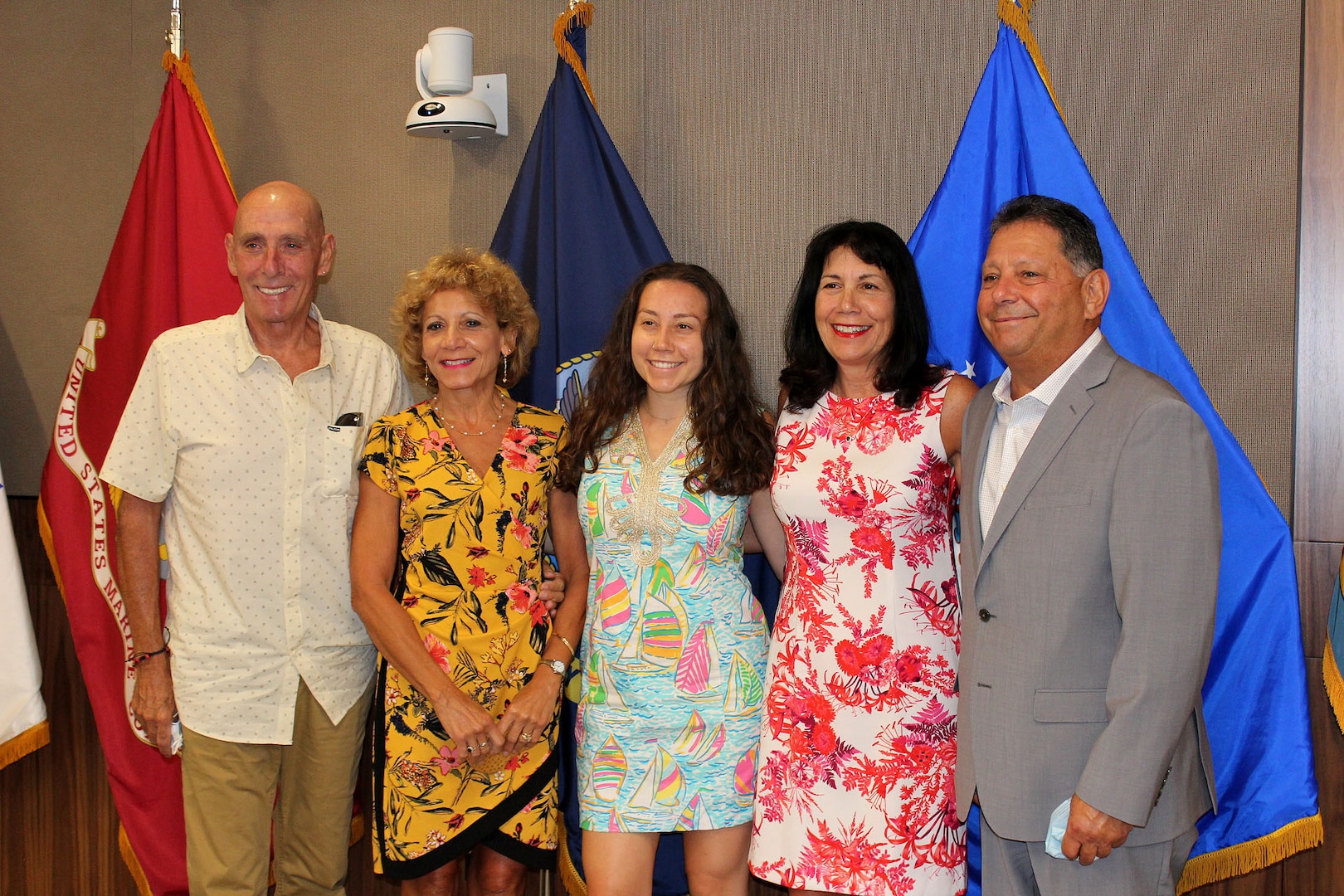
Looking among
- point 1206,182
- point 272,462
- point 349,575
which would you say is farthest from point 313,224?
point 1206,182

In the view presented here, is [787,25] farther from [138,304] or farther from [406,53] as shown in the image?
[138,304]

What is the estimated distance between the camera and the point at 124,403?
3049mm

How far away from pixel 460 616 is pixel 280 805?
0.79 metres

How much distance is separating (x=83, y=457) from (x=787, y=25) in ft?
7.56

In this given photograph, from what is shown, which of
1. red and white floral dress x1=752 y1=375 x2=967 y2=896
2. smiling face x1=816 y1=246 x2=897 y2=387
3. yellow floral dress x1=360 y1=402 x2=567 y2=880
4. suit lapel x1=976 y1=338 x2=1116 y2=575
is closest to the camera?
suit lapel x1=976 y1=338 x2=1116 y2=575

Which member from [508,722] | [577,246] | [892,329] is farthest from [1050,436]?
[577,246]

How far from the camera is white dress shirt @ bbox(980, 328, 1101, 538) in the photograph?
184 centimetres

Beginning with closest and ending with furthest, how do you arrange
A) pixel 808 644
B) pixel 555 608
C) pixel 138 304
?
pixel 808 644
pixel 555 608
pixel 138 304

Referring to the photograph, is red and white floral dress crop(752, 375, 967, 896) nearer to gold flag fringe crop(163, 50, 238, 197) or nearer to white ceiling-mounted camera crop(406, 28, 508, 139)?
white ceiling-mounted camera crop(406, 28, 508, 139)

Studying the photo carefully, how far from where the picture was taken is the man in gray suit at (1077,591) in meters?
1.64

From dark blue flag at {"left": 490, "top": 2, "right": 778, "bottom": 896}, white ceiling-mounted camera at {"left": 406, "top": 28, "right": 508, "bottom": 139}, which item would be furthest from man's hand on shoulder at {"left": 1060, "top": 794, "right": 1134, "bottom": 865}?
white ceiling-mounted camera at {"left": 406, "top": 28, "right": 508, "bottom": 139}

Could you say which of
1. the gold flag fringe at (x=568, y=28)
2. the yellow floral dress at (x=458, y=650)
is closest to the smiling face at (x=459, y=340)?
the yellow floral dress at (x=458, y=650)

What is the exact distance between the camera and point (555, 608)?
244 cm

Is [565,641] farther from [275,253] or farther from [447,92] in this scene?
[447,92]
